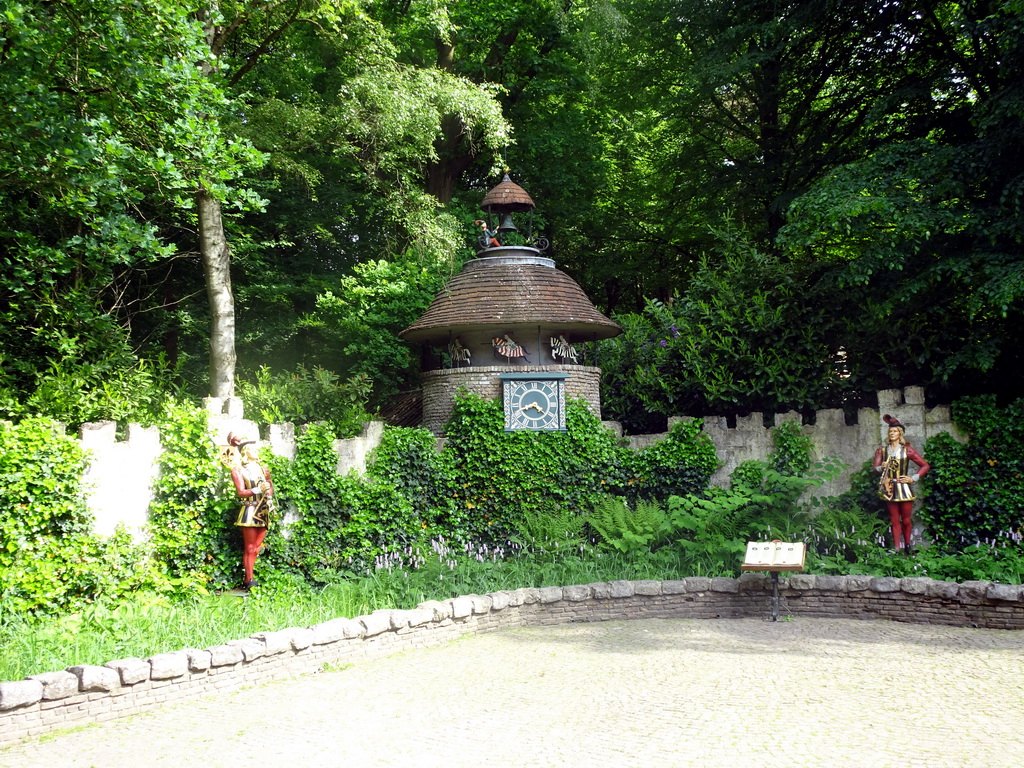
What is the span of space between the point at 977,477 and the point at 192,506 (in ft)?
33.2

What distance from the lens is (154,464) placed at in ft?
33.6

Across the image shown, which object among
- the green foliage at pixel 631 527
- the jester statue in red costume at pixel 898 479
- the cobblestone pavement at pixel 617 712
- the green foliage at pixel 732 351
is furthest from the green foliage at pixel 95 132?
the jester statue in red costume at pixel 898 479

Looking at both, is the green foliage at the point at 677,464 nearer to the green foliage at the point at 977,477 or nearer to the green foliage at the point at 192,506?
the green foliage at the point at 977,477

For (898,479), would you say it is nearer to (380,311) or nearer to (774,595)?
(774,595)

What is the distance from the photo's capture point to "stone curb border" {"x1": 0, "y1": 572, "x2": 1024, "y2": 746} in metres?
6.09

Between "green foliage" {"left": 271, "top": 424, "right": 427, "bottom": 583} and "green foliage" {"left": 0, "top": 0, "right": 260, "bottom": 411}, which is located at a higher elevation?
"green foliage" {"left": 0, "top": 0, "right": 260, "bottom": 411}

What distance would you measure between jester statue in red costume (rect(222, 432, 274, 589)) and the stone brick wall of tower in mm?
3760

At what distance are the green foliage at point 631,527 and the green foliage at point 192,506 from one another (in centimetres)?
491

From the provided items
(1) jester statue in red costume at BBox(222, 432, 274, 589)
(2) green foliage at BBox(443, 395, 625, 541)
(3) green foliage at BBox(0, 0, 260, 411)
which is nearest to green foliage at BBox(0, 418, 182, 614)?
(1) jester statue in red costume at BBox(222, 432, 274, 589)

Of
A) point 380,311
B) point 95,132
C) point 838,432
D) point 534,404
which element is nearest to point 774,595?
point 838,432

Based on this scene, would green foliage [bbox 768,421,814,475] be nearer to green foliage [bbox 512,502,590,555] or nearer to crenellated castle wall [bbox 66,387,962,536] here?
crenellated castle wall [bbox 66,387,962,536]

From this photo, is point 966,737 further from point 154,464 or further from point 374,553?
point 154,464

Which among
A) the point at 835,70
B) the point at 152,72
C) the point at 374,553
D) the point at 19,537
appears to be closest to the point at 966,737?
the point at 374,553

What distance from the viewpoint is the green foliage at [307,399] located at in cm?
1404
